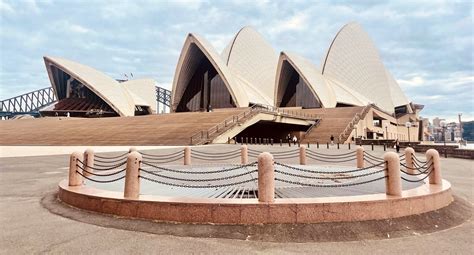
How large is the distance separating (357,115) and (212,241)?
32272 millimetres

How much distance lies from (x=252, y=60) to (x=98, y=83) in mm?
30246

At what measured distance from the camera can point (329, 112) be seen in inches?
1426

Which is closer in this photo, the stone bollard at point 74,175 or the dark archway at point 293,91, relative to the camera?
the stone bollard at point 74,175

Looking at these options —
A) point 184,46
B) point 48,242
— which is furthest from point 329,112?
point 48,242

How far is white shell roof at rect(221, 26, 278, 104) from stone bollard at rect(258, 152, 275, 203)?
50285mm

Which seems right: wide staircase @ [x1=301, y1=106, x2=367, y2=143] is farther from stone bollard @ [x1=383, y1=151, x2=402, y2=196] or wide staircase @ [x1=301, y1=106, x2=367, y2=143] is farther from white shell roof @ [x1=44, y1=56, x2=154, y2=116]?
white shell roof @ [x1=44, y1=56, x2=154, y2=116]

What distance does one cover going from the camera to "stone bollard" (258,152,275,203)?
12.7 feet

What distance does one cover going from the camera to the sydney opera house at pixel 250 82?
48.1 m

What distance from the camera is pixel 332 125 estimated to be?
30.7m

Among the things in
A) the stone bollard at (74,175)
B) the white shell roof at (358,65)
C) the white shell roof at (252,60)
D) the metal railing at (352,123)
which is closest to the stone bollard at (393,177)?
the stone bollard at (74,175)

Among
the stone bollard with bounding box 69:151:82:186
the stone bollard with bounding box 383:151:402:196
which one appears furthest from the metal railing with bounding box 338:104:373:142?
the stone bollard with bounding box 69:151:82:186

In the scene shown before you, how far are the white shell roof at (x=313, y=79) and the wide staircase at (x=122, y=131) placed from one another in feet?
78.8

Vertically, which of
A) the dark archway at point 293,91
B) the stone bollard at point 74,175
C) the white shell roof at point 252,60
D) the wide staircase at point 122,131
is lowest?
the stone bollard at point 74,175

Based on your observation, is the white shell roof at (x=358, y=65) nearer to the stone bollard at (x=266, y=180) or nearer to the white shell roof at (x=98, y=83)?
the white shell roof at (x=98, y=83)
